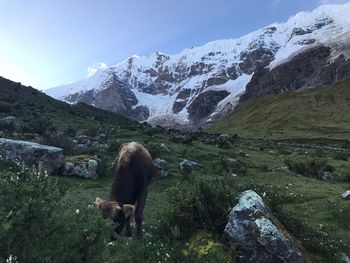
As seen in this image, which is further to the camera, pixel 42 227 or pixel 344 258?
pixel 344 258

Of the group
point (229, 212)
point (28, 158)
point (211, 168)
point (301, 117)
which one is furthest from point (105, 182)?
point (301, 117)

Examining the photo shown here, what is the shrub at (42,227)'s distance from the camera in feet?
25.5

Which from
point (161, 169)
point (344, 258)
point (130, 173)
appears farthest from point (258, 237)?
point (161, 169)

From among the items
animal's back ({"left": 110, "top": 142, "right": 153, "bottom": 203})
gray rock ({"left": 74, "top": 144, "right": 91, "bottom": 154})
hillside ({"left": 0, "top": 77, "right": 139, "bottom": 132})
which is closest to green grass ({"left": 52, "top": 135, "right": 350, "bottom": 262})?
animal's back ({"left": 110, "top": 142, "right": 153, "bottom": 203})

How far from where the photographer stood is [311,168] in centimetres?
3022

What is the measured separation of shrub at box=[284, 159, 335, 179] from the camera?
2953 cm

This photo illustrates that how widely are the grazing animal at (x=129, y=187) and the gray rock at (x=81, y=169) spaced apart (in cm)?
781

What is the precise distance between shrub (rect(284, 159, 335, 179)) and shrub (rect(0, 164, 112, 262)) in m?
22.3

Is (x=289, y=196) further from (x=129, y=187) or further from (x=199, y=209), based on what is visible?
(x=129, y=187)

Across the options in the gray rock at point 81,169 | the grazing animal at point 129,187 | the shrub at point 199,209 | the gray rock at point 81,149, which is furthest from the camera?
the gray rock at point 81,149

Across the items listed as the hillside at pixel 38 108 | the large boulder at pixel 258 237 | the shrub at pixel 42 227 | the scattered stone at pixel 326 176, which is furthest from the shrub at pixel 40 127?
the shrub at pixel 42 227

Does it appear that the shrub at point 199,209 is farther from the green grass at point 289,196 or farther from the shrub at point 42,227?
the shrub at point 42,227

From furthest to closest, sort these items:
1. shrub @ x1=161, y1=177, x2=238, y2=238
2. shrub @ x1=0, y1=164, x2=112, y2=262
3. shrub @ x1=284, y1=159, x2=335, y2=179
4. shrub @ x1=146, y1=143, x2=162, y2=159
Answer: shrub @ x1=146, y1=143, x2=162, y2=159
shrub @ x1=284, y1=159, x2=335, y2=179
shrub @ x1=161, y1=177, x2=238, y2=238
shrub @ x1=0, y1=164, x2=112, y2=262

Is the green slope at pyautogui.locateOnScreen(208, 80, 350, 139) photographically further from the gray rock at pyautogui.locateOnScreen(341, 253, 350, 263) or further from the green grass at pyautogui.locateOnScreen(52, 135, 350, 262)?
the gray rock at pyautogui.locateOnScreen(341, 253, 350, 263)
